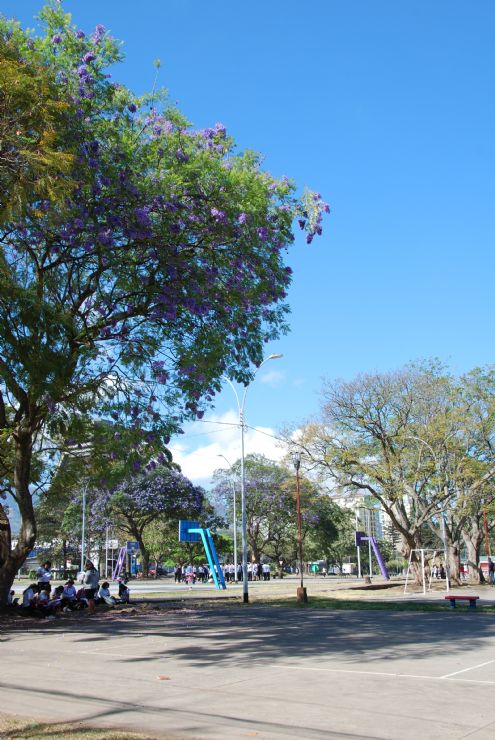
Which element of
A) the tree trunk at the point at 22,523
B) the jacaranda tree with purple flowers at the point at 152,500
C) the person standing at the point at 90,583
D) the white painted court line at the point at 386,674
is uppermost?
the jacaranda tree with purple flowers at the point at 152,500

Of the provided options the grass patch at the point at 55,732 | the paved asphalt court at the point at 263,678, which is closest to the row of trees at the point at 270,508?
the paved asphalt court at the point at 263,678

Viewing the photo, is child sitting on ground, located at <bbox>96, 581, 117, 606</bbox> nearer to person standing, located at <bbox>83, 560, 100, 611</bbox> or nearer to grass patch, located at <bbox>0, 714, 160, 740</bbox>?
person standing, located at <bbox>83, 560, 100, 611</bbox>

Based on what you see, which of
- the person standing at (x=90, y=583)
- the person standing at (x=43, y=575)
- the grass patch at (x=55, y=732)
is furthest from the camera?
Result: the person standing at (x=43, y=575)

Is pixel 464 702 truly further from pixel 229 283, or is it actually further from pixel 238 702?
pixel 229 283

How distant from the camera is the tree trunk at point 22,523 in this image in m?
20.0

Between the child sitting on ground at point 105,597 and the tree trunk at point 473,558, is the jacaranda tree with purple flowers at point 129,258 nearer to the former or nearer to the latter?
the child sitting on ground at point 105,597

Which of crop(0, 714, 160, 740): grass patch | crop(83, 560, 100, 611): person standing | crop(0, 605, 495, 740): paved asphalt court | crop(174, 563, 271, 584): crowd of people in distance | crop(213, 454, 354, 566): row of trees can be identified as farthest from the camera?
crop(213, 454, 354, 566): row of trees

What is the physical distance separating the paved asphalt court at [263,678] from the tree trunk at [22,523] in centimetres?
346

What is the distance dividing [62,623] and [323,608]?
9163mm

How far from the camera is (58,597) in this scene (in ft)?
74.7

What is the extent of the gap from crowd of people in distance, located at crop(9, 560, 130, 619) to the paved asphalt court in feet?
12.7

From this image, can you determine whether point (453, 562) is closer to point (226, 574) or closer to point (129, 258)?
point (226, 574)

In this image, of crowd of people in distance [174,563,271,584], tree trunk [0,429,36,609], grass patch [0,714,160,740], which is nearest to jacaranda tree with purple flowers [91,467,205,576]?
crowd of people in distance [174,563,271,584]

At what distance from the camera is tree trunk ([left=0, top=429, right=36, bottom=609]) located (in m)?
20.0
